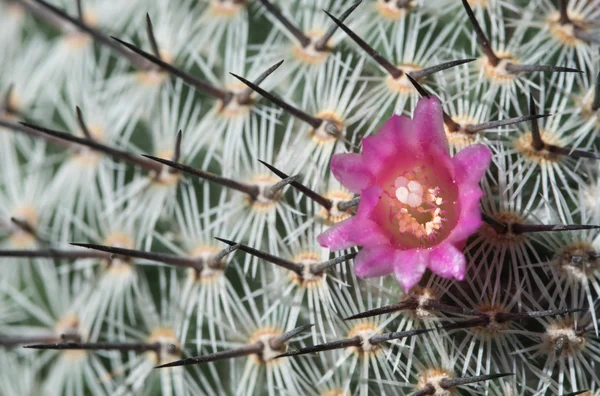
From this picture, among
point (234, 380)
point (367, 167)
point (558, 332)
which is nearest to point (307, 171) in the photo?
point (367, 167)

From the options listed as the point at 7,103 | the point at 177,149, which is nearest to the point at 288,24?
the point at 177,149

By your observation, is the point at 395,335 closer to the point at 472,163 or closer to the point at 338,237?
the point at 338,237

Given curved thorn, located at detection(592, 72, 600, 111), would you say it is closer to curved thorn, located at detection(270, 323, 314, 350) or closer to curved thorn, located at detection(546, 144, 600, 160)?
curved thorn, located at detection(546, 144, 600, 160)

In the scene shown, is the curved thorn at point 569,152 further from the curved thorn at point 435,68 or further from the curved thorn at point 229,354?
the curved thorn at point 229,354

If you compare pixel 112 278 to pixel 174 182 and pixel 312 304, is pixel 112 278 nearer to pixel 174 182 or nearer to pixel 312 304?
pixel 174 182

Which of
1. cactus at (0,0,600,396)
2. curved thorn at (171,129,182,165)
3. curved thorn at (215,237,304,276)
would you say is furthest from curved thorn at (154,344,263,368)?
curved thorn at (171,129,182,165)
